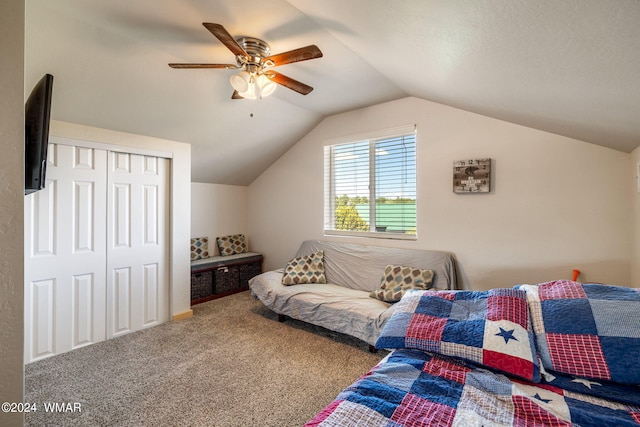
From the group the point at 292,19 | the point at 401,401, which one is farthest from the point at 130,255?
the point at 401,401

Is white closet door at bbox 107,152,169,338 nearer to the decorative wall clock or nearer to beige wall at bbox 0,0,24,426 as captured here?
beige wall at bbox 0,0,24,426

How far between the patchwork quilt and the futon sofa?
1.28 m

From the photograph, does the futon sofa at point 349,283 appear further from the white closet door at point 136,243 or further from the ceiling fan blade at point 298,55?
the ceiling fan blade at point 298,55

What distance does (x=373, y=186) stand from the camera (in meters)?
3.60

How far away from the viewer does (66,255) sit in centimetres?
249

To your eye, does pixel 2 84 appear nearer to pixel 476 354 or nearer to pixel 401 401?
pixel 401 401

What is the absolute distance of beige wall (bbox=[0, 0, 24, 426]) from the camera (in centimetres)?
85

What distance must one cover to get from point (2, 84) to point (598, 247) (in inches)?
141

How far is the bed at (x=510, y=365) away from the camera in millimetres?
929

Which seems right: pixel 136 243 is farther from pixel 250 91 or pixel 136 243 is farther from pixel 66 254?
pixel 250 91

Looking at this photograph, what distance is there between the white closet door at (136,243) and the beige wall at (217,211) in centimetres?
98

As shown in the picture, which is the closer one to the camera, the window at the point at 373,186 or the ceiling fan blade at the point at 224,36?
the ceiling fan blade at the point at 224,36

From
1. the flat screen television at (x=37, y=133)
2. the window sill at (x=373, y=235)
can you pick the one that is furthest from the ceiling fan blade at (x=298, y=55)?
the window sill at (x=373, y=235)

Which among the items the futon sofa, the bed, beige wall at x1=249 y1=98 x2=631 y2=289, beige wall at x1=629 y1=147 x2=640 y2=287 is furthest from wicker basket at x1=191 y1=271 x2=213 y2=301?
beige wall at x1=629 y1=147 x2=640 y2=287
